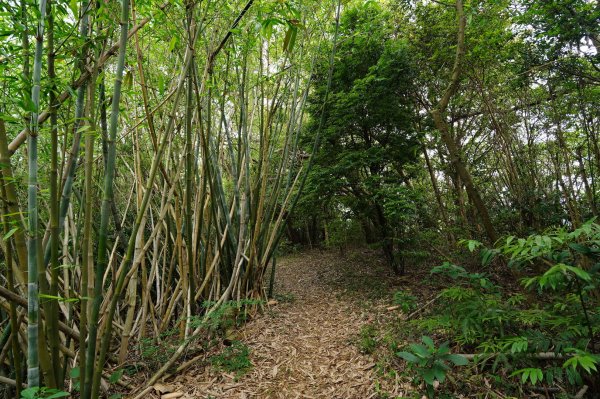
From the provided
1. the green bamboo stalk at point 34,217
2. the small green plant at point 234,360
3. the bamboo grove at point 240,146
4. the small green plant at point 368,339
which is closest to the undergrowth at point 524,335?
the small green plant at point 368,339

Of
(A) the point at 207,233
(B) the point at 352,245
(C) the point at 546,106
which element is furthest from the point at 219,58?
(B) the point at 352,245

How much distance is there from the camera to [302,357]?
7.58ft

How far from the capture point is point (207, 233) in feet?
9.11

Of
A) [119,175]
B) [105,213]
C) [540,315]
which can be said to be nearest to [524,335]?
[540,315]

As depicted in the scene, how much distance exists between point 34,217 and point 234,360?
1.64 meters

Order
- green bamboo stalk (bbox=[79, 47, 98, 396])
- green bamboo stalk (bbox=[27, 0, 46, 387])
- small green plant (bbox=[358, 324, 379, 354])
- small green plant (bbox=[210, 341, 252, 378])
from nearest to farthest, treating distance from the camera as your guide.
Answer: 1. green bamboo stalk (bbox=[27, 0, 46, 387])
2. green bamboo stalk (bbox=[79, 47, 98, 396])
3. small green plant (bbox=[210, 341, 252, 378])
4. small green plant (bbox=[358, 324, 379, 354])

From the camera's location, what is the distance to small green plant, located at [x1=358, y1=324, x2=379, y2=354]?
221 cm

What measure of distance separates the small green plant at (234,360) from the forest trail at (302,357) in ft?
0.17

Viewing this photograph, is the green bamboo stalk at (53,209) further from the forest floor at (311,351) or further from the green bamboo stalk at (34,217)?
the forest floor at (311,351)

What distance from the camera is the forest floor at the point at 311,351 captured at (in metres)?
1.88

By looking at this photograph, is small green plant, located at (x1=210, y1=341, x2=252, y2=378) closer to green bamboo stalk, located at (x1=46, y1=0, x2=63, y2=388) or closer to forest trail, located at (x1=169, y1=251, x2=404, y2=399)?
forest trail, located at (x1=169, y1=251, x2=404, y2=399)

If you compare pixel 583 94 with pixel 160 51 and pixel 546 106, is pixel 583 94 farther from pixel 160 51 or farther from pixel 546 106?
pixel 160 51

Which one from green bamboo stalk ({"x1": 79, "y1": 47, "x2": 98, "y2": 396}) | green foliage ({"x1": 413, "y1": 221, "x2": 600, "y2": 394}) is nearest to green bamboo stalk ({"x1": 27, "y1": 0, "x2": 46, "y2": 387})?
green bamboo stalk ({"x1": 79, "y1": 47, "x2": 98, "y2": 396})

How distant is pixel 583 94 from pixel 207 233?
13.3 ft
